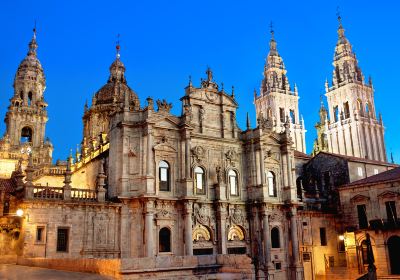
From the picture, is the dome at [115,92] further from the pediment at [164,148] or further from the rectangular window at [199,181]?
the rectangular window at [199,181]

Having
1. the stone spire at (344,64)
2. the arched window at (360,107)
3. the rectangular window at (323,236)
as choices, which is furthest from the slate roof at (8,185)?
the stone spire at (344,64)

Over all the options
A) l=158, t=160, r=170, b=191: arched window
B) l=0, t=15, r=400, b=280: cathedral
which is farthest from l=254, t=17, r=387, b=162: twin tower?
l=158, t=160, r=170, b=191: arched window

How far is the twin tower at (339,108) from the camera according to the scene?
237ft

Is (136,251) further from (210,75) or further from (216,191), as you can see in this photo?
(210,75)

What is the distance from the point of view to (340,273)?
120 ft

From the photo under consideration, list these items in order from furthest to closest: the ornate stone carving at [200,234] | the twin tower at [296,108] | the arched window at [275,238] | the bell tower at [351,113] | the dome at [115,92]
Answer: the bell tower at [351,113] < the twin tower at [296,108] < the dome at [115,92] < the arched window at [275,238] < the ornate stone carving at [200,234]

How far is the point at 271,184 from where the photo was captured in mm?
36406

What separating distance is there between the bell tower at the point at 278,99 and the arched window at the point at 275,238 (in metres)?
41.1

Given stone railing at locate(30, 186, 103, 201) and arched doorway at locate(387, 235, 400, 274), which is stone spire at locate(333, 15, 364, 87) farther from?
stone railing at locate(30, 186, 103, 201)

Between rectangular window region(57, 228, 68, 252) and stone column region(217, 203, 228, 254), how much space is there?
36.7ft

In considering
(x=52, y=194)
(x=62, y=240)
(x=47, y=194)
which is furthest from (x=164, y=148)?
(x=62, y=240)

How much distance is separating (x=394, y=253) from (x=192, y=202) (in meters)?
17.0

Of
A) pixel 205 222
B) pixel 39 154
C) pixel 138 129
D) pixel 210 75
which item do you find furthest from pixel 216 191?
pixel 39 154

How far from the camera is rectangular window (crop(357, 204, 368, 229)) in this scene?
Answer: 37334 mm
